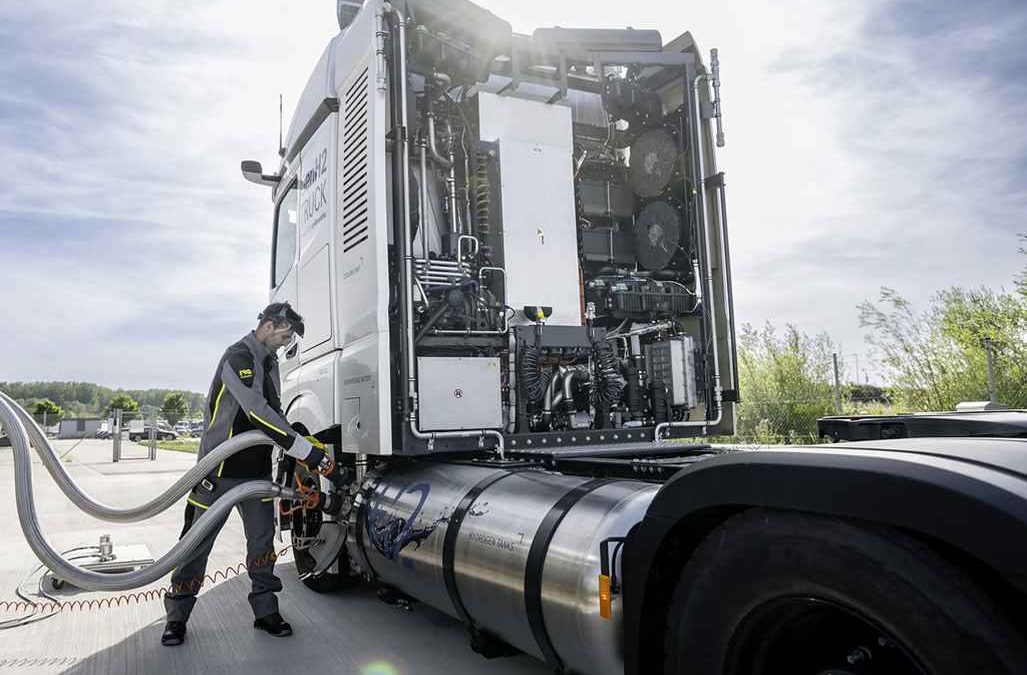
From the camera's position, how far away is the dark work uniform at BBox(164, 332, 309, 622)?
4.30m

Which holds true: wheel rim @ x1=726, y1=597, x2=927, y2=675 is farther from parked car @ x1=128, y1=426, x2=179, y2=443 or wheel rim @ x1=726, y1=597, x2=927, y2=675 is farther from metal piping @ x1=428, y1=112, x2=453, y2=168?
parked car @ x1=128, y1=426, x2=179, y2=443

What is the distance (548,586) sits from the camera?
2.72 meters

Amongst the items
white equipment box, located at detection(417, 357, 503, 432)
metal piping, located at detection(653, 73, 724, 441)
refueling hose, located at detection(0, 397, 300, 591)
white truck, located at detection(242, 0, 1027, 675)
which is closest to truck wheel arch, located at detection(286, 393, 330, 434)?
white truck, located at detection(242, 0, 1027, 675)

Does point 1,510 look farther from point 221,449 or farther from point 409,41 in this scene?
point 409,41

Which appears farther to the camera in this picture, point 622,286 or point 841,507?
point 622,286

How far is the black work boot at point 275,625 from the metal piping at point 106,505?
0.82 metres

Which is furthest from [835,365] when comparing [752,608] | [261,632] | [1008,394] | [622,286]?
[752,608]

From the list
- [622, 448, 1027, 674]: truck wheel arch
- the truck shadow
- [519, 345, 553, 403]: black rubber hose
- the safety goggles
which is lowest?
the truck shadow

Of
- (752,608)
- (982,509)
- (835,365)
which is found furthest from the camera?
(835,365)

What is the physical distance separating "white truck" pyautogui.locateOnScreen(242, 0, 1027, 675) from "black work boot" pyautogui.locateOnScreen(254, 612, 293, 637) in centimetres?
52

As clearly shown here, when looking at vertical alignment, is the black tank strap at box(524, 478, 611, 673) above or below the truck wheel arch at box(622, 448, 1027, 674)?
below

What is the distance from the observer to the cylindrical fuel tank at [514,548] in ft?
8.43

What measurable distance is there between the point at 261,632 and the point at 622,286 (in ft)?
9.99

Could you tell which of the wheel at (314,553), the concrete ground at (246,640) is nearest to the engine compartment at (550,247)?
the concrete ground at (246,640)
